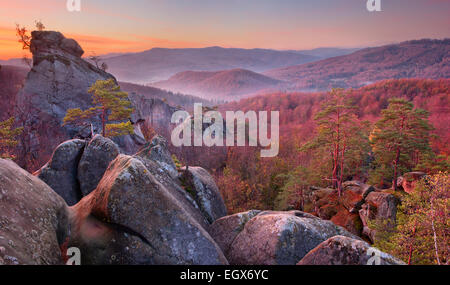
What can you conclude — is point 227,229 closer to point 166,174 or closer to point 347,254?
point 166,174

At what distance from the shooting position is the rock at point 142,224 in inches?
212

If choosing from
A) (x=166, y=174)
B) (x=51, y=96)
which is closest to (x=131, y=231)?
(x=166, y=174)

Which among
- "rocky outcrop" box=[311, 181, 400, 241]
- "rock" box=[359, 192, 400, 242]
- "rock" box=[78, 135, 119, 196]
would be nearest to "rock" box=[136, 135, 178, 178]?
"rock" box=[78, 135, 119, 196]

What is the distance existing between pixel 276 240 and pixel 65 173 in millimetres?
8060

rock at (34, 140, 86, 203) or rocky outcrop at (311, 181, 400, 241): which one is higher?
rock at (34, 140, 86, 203)

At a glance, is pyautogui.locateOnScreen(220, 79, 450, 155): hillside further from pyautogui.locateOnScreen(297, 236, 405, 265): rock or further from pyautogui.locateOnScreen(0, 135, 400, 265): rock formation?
pyautogui.locateOnScreen(297, 236, 405, 265): rock

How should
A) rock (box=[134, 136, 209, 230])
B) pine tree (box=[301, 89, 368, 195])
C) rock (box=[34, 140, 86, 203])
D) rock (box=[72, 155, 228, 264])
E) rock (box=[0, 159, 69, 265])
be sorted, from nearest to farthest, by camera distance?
rock (box=[0, 159, 69, 265]), rock (box=[72, 155, 228, 264]), rock (box=[134, 136, 209, 230]), rock (box=[34, 140, 86, 203]), pine tree (box=[301, 89, 368, 195])

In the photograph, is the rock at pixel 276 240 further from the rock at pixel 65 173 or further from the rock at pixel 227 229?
the rock at pixel 65 173

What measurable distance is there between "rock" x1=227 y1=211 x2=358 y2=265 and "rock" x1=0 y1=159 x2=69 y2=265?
4648 mm

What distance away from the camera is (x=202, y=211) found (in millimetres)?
9539

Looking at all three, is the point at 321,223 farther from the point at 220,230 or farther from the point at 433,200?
the point at 433,200

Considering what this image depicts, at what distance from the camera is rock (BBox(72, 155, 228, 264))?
5.38m

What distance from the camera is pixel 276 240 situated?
701cm

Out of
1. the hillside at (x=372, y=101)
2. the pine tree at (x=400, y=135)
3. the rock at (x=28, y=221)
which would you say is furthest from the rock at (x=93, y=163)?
the hillside at (x=372, y=101)
